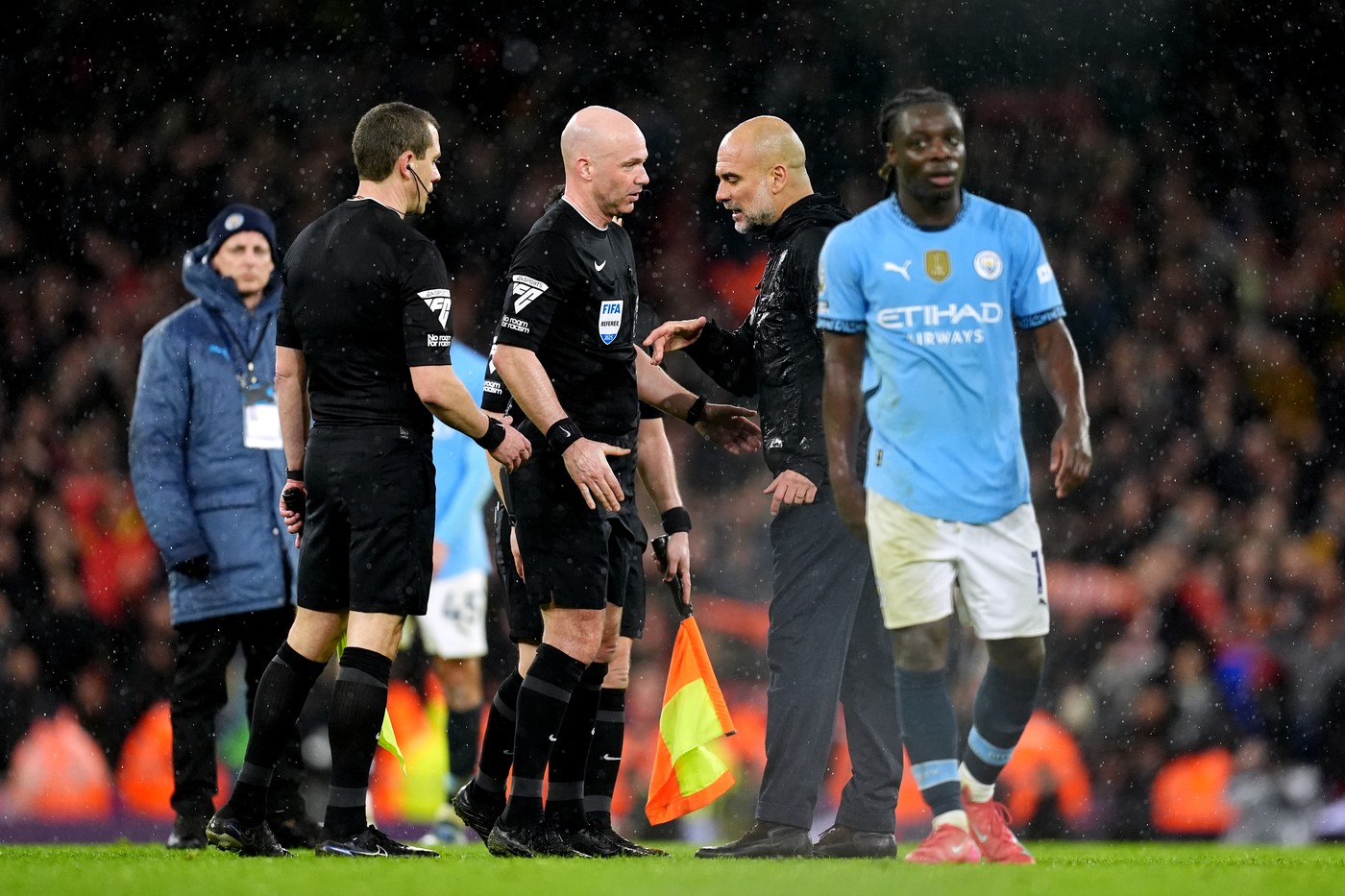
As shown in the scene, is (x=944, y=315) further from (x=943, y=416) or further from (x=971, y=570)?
(x=971, y=570)

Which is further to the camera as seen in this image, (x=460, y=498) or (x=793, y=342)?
(x=460, y=498)

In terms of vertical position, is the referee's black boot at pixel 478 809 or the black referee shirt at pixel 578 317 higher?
the black referee shirt at pixel 578 317

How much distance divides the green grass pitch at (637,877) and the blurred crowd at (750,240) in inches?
151

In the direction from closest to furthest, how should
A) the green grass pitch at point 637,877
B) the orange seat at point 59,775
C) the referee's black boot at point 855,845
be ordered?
the green grass pitch at point 637,877 < the referee's black boot at point 855,845 < the orange seat at point 59,775

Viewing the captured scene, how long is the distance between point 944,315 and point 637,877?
4.77ft

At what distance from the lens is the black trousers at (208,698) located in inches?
211

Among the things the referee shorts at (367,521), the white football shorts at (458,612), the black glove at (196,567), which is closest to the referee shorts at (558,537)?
the referee shorts at (367,521)

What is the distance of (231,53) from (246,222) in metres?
4.51

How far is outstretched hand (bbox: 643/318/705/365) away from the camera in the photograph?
492 cm

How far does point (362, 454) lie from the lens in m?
4.47

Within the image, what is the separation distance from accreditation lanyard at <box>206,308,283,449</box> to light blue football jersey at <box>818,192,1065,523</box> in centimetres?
244

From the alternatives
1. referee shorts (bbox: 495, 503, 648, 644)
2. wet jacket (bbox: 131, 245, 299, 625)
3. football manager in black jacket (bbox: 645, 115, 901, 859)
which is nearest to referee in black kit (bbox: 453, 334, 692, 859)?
referee shorts (bbox: 495, 503, 648, 644)

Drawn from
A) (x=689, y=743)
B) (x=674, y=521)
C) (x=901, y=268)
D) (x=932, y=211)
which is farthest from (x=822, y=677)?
(x=932, y=211)

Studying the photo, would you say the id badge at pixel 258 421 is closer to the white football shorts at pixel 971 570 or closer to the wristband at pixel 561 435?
the wristband at pixel 561 435
